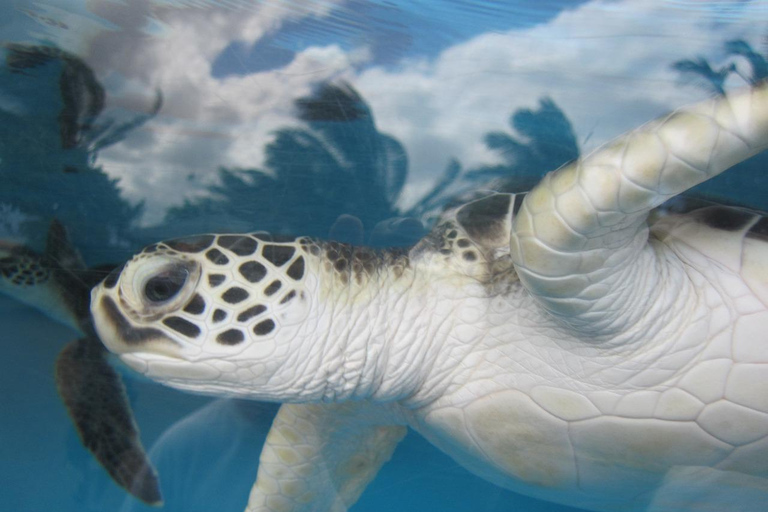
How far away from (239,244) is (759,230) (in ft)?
3.62

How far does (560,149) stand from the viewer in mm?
1089

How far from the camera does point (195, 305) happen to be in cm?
100

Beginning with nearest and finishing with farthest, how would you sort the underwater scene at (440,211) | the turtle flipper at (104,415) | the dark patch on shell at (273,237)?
the underwater scene at (440,211)
the dark patch on shell at (273,237)
the turtle flipper at (104,415)

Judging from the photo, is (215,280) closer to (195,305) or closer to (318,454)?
(195,305)

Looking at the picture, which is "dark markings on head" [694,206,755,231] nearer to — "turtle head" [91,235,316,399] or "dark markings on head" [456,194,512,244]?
"dark markings on head" [456,194,512,244]

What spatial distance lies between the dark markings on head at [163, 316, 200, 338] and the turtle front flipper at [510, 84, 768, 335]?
661 mm

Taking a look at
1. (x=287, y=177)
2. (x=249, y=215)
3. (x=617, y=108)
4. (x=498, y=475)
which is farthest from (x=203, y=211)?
(x=498, y=475)

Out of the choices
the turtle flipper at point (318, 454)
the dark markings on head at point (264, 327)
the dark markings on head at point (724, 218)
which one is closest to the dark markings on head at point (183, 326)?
the dark markings on head at point (264, 327)

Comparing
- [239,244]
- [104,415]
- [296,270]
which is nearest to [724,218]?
[296,270]

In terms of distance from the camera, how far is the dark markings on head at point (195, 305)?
99cm

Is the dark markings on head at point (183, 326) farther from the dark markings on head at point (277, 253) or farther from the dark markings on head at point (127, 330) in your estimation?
the dark markings on head at point (277, 253)

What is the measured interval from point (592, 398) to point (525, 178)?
546mm

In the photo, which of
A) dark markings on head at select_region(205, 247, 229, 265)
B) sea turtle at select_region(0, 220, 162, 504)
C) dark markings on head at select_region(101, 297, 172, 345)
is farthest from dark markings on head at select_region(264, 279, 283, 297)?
sea turtle at select_region(0, 220, 162, 504)

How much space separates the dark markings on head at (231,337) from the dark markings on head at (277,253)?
17cm
